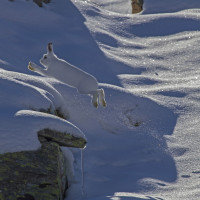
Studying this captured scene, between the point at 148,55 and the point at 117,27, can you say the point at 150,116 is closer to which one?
the point at 148,55

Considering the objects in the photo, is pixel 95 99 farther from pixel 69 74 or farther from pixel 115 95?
pixel 115 95

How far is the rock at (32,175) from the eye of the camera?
17.4 ft

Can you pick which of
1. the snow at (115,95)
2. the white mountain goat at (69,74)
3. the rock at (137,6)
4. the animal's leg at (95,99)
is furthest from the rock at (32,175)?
the rock at (137,6)

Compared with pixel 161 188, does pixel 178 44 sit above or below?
above

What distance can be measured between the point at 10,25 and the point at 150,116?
3950mm

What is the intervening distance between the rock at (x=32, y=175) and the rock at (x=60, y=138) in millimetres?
75

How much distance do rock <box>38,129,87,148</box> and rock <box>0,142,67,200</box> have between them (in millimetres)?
75

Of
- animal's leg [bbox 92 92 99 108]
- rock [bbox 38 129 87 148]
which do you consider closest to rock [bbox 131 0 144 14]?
animal's leg [bbox 92 92 99 108]

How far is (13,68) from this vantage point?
8.13m

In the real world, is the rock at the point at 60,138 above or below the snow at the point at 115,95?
below

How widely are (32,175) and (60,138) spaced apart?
62 centimetres

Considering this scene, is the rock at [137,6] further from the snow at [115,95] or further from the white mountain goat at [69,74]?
the white mountain goat at [69,74]

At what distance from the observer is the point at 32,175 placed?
18.1ft

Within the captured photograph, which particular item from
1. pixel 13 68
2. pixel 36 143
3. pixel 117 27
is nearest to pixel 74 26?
pixel 117 27
